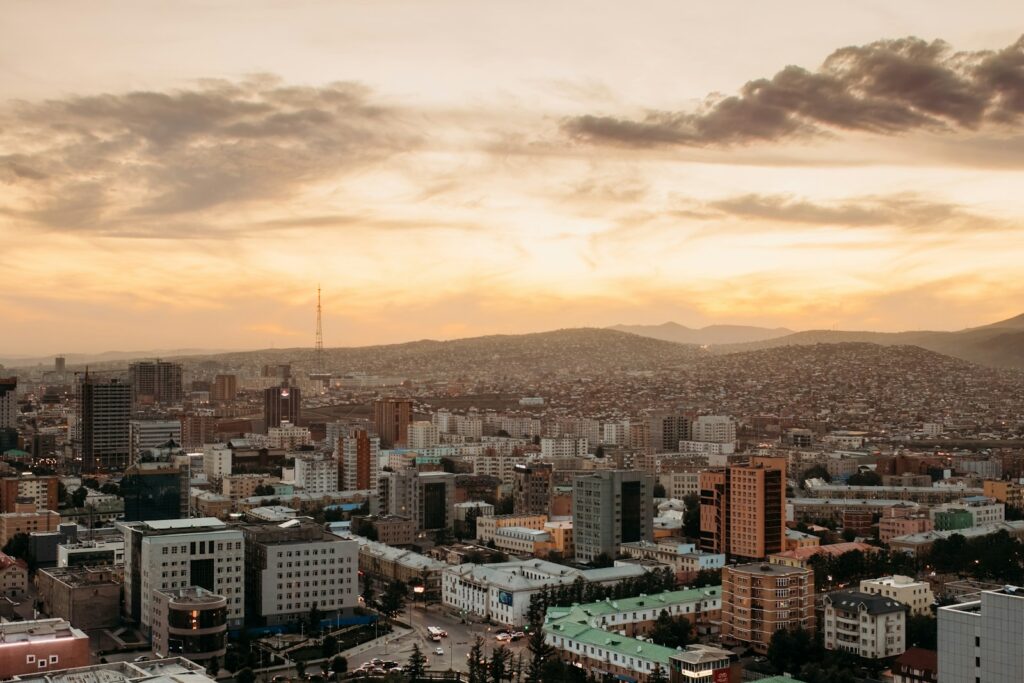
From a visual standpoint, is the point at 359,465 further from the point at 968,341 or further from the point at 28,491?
the point at 968,341

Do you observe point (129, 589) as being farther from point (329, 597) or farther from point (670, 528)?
point (670, 528)

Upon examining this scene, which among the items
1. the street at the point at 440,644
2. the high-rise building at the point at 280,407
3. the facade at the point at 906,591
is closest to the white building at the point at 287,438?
the high-rise building at the point at 280,407

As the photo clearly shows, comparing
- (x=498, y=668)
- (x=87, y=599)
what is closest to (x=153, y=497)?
(x=87, y=599)

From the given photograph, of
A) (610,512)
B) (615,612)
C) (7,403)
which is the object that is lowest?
(615,612)

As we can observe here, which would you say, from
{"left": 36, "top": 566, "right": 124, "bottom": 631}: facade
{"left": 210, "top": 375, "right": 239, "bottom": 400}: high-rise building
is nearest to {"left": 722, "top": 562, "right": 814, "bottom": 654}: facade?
{"left": 36, "top": 566, "right": 124, "bottom": 631}: facade

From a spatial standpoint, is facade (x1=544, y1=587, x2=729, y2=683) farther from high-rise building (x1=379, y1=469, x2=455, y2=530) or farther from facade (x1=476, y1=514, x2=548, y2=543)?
high-rise building (x1=379, y1=469, x2=455, y2=530)

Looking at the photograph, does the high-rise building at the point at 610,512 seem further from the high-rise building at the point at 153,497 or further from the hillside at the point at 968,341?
the hillside at the point at 968,341

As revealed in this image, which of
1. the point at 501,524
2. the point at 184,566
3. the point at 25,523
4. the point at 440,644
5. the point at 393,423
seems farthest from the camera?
the point at 393,423
